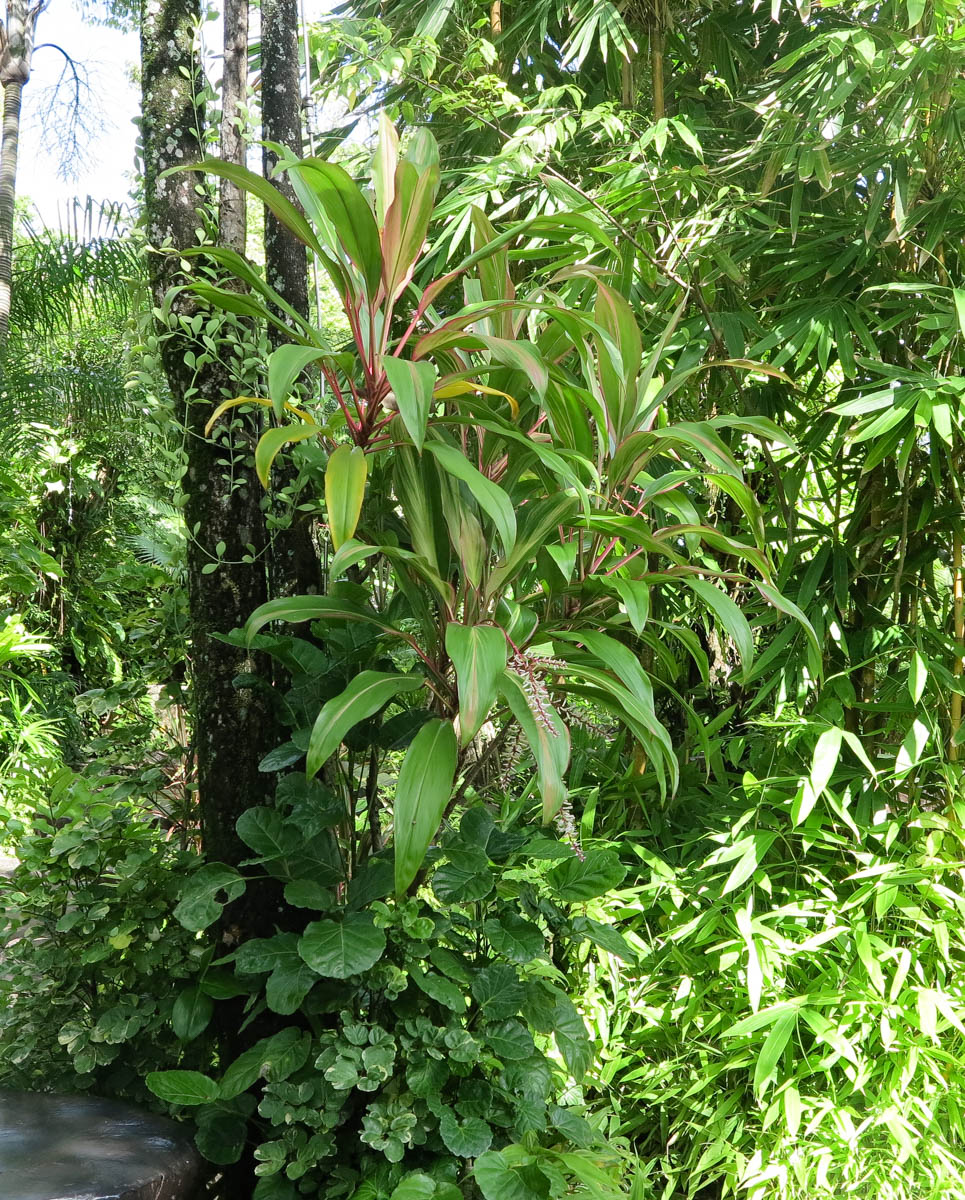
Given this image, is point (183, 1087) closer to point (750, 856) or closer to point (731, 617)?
point (731, 617)

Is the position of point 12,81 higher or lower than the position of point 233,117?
higher

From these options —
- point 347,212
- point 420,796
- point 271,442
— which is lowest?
point 420,796

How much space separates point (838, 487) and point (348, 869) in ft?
4.12

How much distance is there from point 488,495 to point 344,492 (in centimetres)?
15

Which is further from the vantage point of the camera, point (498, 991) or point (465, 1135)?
point (498, 991)

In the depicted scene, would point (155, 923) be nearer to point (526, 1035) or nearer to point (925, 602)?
point (526, 1035)

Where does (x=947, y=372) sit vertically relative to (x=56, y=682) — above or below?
above

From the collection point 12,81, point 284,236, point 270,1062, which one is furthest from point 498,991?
point 12,81

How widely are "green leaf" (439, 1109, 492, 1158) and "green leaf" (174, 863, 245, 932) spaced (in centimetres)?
37

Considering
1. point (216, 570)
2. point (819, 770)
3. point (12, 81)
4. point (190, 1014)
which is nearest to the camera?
point (190, 1014)

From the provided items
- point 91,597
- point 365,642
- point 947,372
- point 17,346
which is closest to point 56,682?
point 91,597

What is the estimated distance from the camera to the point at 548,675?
126 centimetres

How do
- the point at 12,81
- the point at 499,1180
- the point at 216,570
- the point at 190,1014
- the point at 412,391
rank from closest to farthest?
the point at 412,391
the point at 499,1180
the point at 190,1014
the point at 216,570
the point at 12,81

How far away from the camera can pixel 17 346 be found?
15.2 ft
